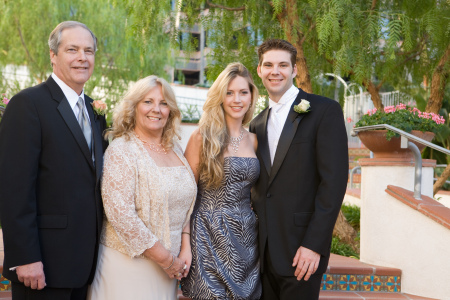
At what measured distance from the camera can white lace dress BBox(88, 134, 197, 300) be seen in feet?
8.64

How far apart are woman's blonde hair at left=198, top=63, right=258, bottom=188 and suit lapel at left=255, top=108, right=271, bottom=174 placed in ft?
0.50

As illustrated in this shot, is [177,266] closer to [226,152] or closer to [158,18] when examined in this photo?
[226,152]

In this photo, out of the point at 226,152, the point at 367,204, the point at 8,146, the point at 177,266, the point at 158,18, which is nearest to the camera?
the point at 8,146

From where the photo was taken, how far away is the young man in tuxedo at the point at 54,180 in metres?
2.36

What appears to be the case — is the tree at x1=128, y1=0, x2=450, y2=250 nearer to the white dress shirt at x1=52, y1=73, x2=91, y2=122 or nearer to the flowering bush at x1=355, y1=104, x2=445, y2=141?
the flowering bush at x1=355, y1=104, x2=445, y2=141

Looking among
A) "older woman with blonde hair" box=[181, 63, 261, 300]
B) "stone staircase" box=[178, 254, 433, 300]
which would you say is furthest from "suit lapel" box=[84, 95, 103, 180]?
"stone staircase" box=[178, 254, 433, 300]

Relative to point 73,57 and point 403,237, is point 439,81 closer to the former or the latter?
point 403,237

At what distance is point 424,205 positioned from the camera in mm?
4367

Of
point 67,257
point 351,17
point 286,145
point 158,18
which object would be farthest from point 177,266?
point 158,18

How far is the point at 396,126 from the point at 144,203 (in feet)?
9.82

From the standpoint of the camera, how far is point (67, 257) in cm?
253

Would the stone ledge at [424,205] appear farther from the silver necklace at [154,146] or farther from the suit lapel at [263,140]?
the silver necklace at [154,146]

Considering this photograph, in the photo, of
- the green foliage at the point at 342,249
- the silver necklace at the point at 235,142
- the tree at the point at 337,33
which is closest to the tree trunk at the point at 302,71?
the tree at the point at 337,33

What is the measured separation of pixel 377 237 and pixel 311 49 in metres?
2.71
